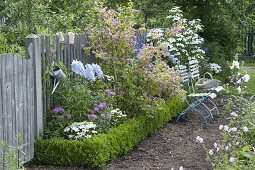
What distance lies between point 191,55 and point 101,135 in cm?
573

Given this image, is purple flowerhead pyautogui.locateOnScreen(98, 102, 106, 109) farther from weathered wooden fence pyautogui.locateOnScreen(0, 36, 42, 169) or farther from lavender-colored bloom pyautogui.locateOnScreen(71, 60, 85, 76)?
weathered wooden fence pyautogui.locateOnScreen(0, 36, 42, 169)

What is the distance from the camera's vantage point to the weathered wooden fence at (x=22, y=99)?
547 centimetres

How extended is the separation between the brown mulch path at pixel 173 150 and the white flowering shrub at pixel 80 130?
0.42 metres

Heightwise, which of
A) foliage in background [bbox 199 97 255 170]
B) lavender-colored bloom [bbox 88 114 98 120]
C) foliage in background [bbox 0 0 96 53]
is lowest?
foliage in background [bbox 199 97 255 170]

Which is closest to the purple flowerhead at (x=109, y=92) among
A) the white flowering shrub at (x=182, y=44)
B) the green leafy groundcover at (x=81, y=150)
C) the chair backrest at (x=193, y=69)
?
the green leafy groundcover at (x=81, y=150)

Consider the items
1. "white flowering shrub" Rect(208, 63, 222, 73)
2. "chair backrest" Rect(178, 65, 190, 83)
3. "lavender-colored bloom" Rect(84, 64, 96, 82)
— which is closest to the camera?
"lavender-colored bloom" Rect(84, 64, 96, 82)

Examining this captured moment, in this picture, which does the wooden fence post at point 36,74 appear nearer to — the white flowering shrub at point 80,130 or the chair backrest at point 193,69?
the white flowering shrub at point 80,130

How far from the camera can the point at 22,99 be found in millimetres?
6016

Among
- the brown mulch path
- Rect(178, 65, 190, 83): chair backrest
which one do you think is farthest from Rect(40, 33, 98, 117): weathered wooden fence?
Rect(178, 65, 190, 83): chair backrest

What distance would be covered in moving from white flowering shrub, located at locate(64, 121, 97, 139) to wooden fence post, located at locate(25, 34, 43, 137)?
358mm

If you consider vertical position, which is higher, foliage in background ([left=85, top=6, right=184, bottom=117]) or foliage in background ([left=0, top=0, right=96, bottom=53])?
foliage in background ([left=0, top=0, right=96, bottom=53])

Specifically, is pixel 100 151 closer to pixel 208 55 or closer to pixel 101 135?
pixel 101 135

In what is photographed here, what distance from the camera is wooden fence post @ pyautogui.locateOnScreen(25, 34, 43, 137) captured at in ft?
20.6

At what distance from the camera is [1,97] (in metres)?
5.41
